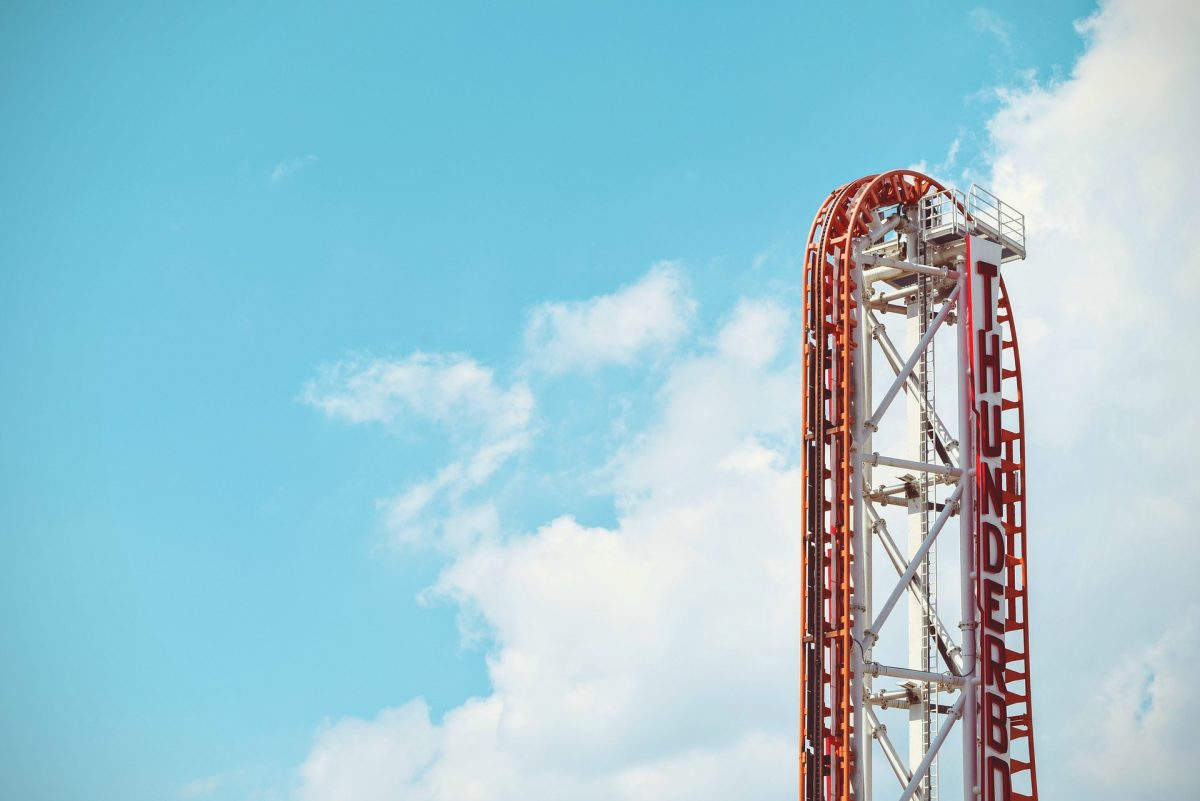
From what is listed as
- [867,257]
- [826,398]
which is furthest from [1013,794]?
[867,257]

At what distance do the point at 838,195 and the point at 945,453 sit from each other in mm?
6793

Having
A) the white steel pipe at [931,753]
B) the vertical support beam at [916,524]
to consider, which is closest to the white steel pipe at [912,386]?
the vertical support beam at [916,524]

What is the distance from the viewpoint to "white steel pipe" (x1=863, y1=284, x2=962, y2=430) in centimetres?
4699

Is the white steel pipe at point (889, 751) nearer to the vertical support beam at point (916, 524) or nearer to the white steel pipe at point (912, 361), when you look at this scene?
the vertical support beam at point (916, 524)

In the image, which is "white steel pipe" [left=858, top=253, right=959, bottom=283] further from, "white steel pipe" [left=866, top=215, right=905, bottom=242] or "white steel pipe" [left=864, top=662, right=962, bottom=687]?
"white steel pipe" [left=864, top=662, right=962, bottom=687]

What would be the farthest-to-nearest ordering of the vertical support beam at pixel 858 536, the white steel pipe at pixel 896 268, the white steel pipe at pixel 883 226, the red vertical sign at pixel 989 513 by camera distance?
the white steel pipe at pixel 883 226, the white steel pipe at pixel 896 268, the red vertical sign at pixel 989 513, the vertical support beam at pixel 858 536

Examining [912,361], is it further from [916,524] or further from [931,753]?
[931,753]

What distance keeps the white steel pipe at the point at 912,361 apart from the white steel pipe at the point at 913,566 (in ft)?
9.03

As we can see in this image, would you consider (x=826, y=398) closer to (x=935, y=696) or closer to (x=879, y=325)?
(x=879, y=325)

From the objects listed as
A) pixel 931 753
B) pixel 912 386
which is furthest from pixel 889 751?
pixel 912 386

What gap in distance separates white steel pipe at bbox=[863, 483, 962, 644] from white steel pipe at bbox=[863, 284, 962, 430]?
2.75 m

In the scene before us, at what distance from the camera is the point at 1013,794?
4641 centimetres

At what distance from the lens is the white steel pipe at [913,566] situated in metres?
45.4

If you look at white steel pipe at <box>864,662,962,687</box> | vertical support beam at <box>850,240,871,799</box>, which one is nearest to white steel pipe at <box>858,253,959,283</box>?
vertical support beam at <box>850,240,871,799</box>
